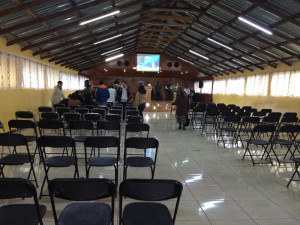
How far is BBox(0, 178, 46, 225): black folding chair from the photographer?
1433 mm

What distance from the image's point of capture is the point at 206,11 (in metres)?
9.68

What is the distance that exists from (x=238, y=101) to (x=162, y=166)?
13101 mm

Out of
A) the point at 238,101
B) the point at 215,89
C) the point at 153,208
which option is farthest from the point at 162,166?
the point at 215,89

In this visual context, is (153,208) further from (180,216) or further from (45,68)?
(45,68)

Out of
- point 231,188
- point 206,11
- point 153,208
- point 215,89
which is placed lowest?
point 231,188

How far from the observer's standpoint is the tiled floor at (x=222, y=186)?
2.60 metres

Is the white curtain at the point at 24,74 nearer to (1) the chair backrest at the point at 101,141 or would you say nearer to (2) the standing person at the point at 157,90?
(1) the chair backrest at the point at 101,141

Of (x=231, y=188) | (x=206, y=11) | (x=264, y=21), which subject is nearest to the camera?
(x=231, y=188)

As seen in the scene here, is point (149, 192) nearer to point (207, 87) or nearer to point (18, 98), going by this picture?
point (18, 98)

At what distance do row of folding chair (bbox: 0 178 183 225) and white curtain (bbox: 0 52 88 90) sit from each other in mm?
6014

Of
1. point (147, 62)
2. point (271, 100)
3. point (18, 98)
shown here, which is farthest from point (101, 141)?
point (147, 62)

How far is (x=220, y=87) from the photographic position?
63.1 feet

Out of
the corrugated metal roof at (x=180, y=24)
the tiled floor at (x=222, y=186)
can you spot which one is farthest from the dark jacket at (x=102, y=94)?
the tiled floor at (x=222, y=186)

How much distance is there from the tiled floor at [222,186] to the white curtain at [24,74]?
4.19 metres
